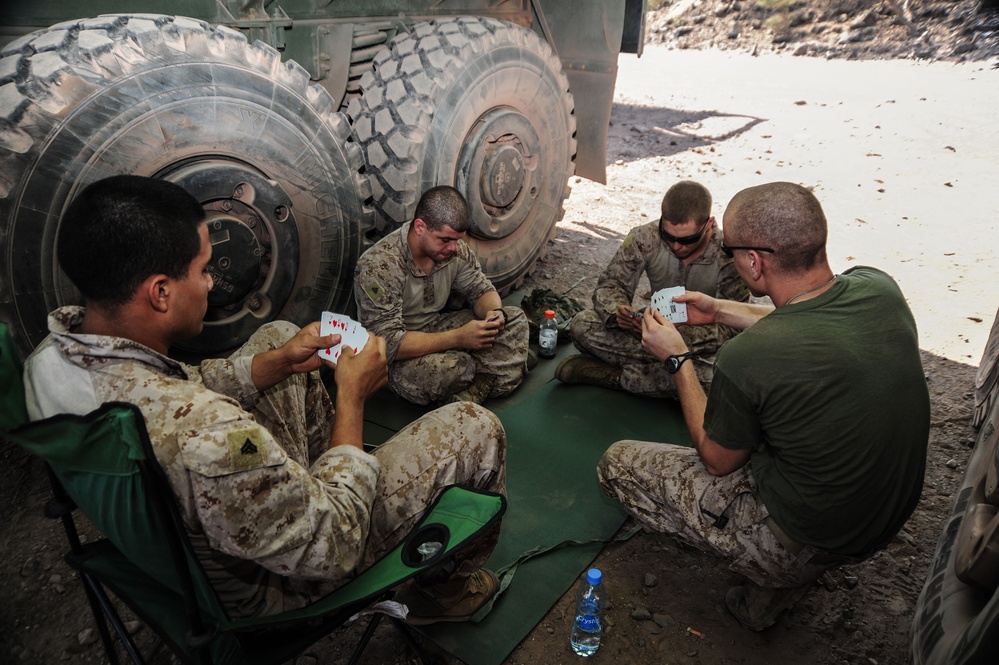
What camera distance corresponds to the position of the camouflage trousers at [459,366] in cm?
365

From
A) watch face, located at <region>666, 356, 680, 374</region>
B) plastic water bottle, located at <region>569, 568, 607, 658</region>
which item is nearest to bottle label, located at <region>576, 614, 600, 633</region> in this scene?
plastic water bottle, located at <region>569, 568, 607, 658</region>

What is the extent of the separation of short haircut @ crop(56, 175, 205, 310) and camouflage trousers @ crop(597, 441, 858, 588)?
1805mm

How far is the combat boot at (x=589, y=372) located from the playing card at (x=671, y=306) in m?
0.67

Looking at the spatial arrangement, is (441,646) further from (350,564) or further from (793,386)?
(793,386)

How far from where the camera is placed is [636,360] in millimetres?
3854

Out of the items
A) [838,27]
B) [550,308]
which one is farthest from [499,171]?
[838,27]

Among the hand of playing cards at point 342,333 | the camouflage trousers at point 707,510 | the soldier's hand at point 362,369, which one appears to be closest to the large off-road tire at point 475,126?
the hand of playing cards at point 342,333

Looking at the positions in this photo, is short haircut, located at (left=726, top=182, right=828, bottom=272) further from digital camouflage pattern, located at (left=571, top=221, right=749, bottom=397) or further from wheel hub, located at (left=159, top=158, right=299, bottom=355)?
wheel hub, located at (left=159, top=158, right=299, bottom=355)

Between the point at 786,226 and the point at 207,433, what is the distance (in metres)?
1.87

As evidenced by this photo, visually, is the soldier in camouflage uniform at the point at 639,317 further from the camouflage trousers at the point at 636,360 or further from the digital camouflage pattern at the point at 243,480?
the digital camouflage pattern at the point at 243,480

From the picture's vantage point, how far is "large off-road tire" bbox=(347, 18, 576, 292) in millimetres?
3957

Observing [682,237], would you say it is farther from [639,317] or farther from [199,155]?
[199,155]

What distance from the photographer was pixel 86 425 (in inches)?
52.6

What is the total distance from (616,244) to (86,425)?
528cm
